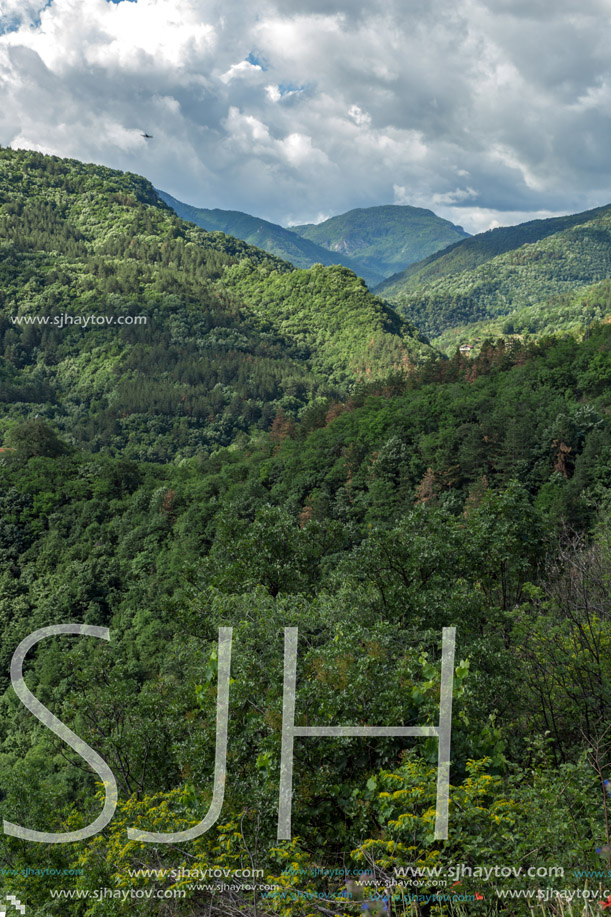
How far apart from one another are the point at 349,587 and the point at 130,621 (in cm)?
3905

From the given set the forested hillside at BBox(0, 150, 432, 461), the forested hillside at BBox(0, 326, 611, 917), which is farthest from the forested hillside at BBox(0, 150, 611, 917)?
the forested hillside at BBox(0, 150, 432, 461)

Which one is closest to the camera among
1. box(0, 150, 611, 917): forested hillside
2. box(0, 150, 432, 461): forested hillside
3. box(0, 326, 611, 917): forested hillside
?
box(0, 150, 611, 917): forested hillside

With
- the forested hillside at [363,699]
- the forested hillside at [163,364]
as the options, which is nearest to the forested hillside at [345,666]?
the forested hillside at [363,699]

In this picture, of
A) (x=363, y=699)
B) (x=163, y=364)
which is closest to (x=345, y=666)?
(x=363, y=699)

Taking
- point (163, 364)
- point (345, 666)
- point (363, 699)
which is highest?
point (163, 364)

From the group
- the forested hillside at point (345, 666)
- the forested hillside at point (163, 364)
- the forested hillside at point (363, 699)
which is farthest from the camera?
the forested hillside at point (163, 364)

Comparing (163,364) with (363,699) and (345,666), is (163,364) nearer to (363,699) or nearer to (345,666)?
(345,666)

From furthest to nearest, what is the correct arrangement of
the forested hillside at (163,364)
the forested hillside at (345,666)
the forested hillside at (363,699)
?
the forested hillside at (163,364)
the forested hillside at (363,699)
the forested hillside at (345,666)

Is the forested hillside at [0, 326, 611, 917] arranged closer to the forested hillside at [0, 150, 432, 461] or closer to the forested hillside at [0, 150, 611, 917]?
the forested hillside at [0, 150, 611, 917]

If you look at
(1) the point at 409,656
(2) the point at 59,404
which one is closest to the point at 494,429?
(1) the point at 409,656

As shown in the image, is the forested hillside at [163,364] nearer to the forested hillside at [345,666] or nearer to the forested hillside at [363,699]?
the forested hillside at [345,666]

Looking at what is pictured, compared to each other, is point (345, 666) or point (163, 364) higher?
point (163, 364)

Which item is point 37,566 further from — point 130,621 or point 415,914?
point 415,914

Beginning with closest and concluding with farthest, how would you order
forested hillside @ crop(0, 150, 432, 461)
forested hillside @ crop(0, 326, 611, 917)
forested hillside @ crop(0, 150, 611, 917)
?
forested hillside @ crop(0, 150, 611, 917)
forested hillside @ crop(0, 326, 611, 917)
forested hillside @ crop(0, 150, 432, 461)
